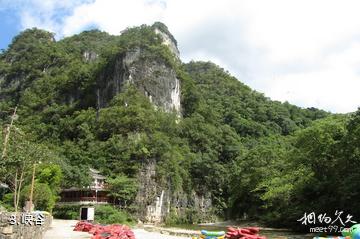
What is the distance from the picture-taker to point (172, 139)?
67.5m

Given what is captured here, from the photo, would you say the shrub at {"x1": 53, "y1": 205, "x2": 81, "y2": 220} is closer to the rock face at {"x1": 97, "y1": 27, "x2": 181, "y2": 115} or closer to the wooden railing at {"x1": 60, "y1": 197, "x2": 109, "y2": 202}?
the wooden railing at {"x1": 60, "y1": 197, "x2": 109, "y2": 202}

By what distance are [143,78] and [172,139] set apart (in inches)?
475

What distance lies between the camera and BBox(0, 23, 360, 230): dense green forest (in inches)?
1337

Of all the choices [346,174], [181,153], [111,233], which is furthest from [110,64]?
[111,233]

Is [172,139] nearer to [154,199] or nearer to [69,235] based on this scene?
[154,199]

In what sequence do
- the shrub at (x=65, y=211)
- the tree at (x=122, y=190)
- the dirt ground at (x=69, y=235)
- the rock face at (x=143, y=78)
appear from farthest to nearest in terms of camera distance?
1. the rock face at (x=143, y=78)
2. the tree at (x=122, y=190)
3. the shrub at (x=65, y=211)
4. the dirt ground at (x=69, y=235)

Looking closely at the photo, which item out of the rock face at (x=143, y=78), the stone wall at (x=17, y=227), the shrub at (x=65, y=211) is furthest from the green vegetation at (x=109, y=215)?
the stone wall at (x=17, y=227)

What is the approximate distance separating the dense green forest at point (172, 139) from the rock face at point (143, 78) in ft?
4.85

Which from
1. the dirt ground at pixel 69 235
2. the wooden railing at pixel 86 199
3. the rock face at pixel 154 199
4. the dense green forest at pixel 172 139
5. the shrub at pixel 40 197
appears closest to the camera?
the dirt ground at pixel 69 235

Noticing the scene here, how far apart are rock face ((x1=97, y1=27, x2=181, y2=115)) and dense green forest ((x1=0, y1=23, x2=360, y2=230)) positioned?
4.85ft

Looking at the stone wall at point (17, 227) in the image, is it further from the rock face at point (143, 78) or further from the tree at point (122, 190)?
the rock face at point (143, 78)

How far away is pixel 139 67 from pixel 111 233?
5466cm

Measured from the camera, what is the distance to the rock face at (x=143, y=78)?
72062 mm

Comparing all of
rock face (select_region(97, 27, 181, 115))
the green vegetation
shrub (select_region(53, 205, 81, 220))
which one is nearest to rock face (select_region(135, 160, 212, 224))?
the green vegetation
